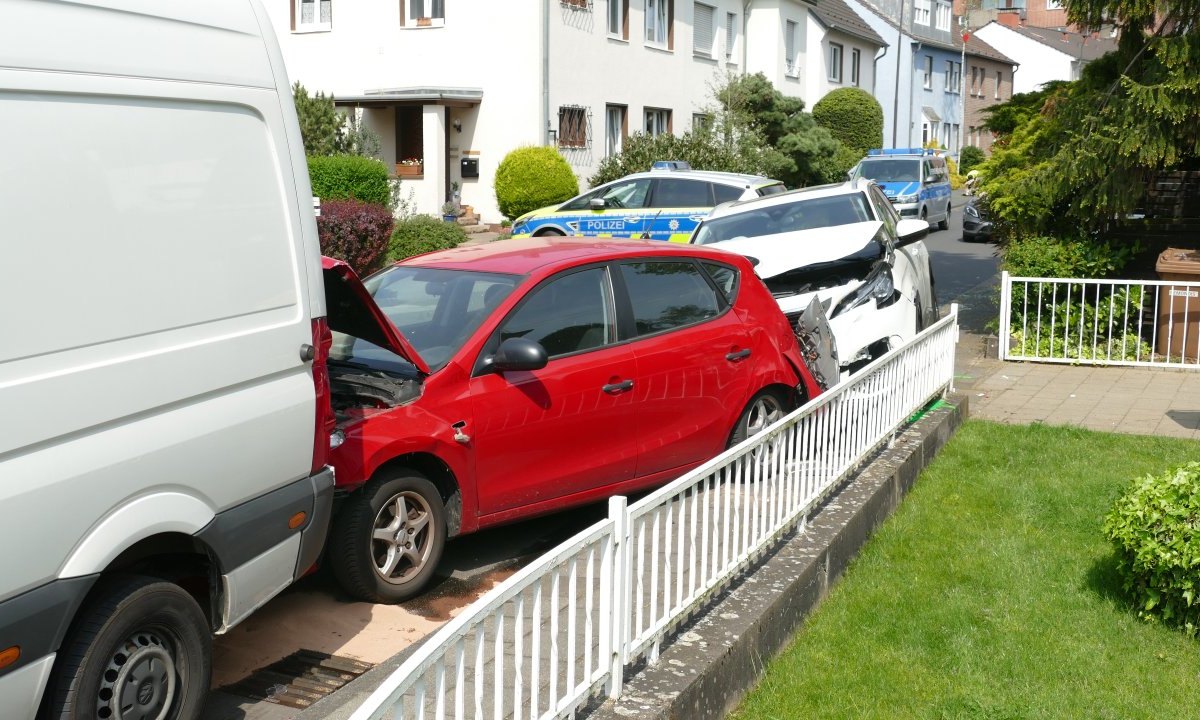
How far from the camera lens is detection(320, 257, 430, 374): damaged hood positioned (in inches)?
217

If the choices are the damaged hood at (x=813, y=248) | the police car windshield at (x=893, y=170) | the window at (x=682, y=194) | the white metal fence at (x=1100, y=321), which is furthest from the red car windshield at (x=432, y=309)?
the police car windshield at (x=893, y=170)

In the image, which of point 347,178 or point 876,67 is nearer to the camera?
point 347,178

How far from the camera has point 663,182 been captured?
1956 centimetres

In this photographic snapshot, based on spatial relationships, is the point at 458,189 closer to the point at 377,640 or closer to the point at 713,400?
the point at 713,400

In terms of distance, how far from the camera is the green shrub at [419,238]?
18109 millimetres

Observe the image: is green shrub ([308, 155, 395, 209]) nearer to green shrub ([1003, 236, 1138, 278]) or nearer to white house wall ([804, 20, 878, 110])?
green shrub ([1003, 236, 1138, 278])

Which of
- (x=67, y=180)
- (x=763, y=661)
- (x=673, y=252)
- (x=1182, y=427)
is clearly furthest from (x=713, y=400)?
(x=1182, y=427)

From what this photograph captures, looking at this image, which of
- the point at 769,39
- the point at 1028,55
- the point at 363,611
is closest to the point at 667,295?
the point at 363,611

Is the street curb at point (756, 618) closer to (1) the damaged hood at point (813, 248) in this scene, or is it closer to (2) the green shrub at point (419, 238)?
(1) the damaged hood at point (813, 248)

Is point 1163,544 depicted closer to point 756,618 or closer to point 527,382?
point 756,618

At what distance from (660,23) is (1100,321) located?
70.0 feet

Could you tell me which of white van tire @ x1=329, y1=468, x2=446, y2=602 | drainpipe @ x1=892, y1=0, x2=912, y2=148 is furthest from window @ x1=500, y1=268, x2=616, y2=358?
drainpipe @ x1=892, y1=0, x2=912, y2=148

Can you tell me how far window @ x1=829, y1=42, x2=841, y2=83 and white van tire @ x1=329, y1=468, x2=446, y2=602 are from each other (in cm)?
4208

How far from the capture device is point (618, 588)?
156 inches
